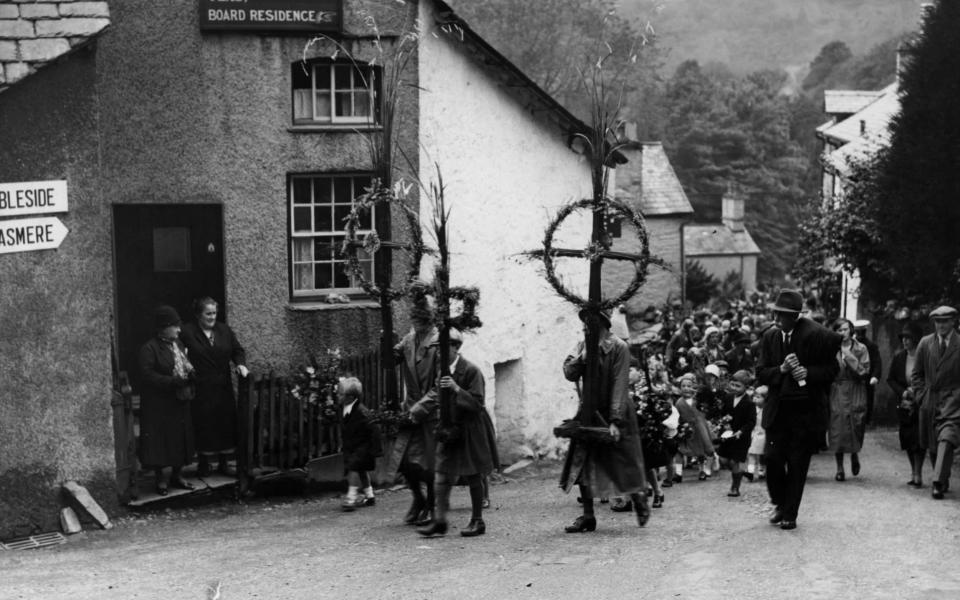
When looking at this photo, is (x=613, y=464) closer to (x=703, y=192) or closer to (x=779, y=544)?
(x=779, y=544)

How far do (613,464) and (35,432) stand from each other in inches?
219

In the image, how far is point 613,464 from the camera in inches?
440

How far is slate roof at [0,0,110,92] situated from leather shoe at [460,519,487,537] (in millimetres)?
5837

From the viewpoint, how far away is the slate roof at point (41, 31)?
1212 cm

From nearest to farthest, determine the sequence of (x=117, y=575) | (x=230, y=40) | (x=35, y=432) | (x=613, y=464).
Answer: (x=117, y=575)
(x=613, y=464)
(x=35, y=432)
(x=230, y=40)

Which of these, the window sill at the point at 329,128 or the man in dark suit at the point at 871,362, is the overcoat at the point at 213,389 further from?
the man in dark suit at the point at 871,362

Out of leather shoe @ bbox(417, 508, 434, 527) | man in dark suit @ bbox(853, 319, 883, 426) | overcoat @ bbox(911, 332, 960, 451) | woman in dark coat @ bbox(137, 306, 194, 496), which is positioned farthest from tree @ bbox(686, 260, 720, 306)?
leather shoe @ bbox(417, 508, 434, 527)

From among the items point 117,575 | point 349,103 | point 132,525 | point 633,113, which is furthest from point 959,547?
point 633,113

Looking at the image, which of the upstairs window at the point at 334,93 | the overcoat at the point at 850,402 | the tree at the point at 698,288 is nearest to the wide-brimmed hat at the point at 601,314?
the overcoat at the point at 850,402

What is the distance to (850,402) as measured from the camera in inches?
607

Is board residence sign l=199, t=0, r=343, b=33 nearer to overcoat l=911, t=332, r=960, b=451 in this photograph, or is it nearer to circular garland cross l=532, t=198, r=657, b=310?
circular garland cross l=532, t=198, r=657, b=310

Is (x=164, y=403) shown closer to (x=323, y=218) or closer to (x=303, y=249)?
(x=303, y=249)

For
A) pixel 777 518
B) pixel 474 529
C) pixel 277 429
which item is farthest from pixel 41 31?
pixel 777 518

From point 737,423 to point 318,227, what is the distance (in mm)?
5776
